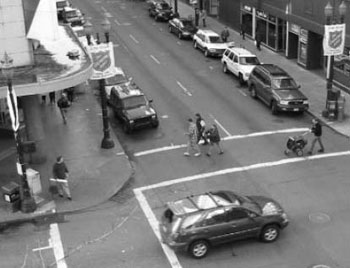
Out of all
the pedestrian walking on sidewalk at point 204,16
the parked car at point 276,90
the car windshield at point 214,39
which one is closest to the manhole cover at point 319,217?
the parked car at point 276,90

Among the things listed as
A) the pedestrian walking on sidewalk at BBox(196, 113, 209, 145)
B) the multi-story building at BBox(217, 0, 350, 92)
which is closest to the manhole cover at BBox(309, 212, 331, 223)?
the pedestrian walking on sidewalk at BBox(196, 113, 209, 145)

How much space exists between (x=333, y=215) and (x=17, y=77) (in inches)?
501

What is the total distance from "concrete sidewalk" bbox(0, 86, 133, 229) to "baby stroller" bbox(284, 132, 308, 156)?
22.4 ft

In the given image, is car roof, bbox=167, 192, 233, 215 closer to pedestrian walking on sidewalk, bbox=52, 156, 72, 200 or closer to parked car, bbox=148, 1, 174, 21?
pedestrian walking on sidewalk, bbox=52, 156, 72, 200

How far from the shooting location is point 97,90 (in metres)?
38.4

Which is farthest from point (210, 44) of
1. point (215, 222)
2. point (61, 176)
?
point (215, 222)

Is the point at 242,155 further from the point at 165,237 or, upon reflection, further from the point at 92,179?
the point at 165,237

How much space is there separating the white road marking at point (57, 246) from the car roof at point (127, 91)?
36.7ft

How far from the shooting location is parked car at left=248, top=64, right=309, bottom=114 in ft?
106

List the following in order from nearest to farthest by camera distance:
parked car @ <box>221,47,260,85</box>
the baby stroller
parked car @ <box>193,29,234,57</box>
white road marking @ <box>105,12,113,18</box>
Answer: the baby stroller → parked car @ <box>221,47,260,85</box> → parked car @ <box>193,29,234,57</box> → white road marking @ <box>105,12,113,18</box>

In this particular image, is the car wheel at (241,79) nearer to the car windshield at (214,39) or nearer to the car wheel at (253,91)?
Answer: the car wheel at (253,91)

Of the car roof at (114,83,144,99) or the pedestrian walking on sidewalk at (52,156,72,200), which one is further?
the car roof at (114,83,144,99)

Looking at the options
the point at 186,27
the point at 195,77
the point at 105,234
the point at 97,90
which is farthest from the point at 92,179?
the point at 186,27

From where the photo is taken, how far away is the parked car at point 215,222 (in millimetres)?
19234
